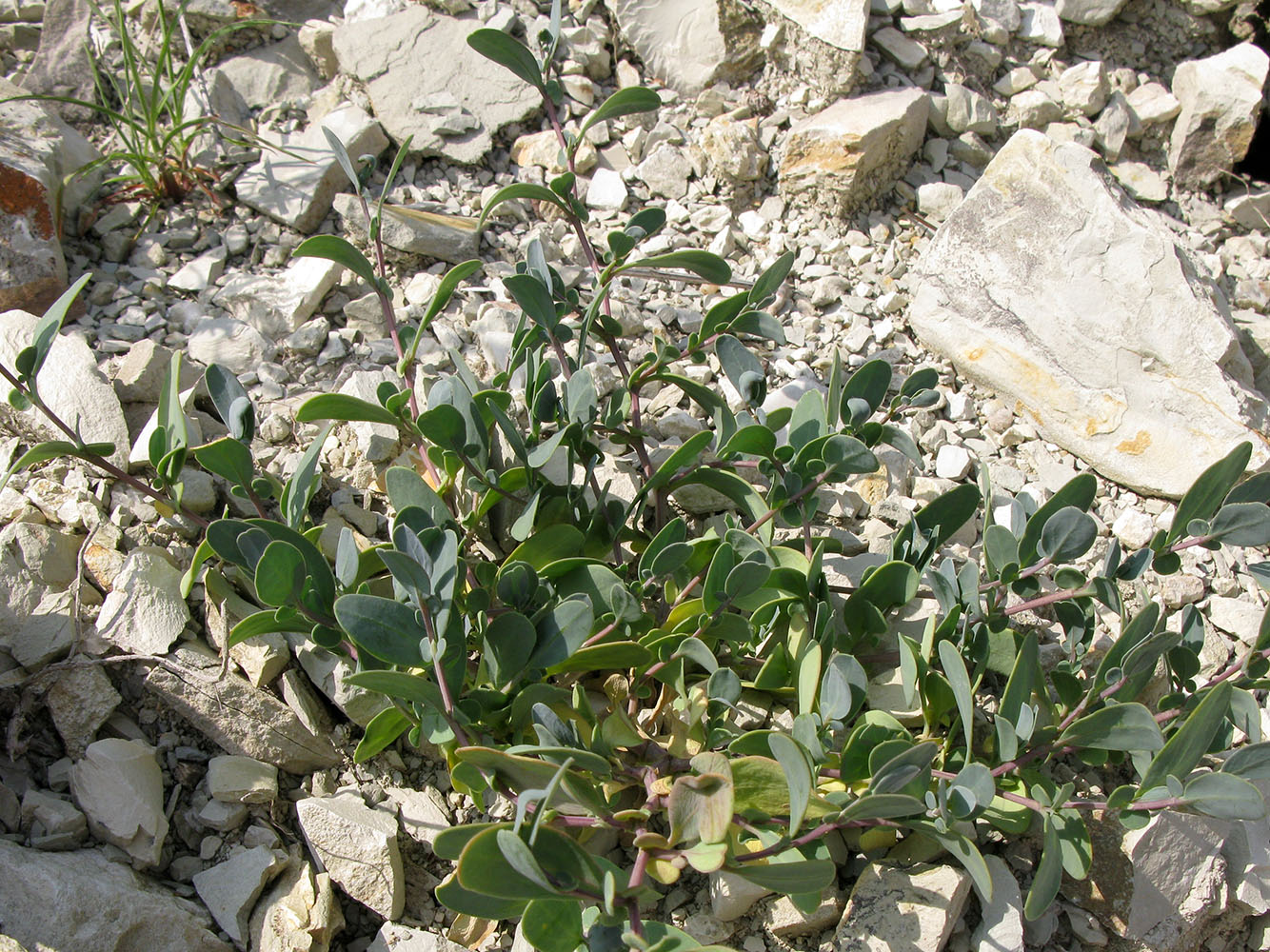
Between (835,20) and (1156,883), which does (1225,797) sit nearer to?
(1156,883)

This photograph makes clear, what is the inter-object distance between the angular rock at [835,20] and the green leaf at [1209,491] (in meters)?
1.99

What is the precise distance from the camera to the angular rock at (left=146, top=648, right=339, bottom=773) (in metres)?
1.96

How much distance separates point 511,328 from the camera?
8.98ft

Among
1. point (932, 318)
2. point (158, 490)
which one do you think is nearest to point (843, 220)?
point (932, 318)

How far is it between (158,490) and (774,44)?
2.42m

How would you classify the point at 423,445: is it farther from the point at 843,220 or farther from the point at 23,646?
the point at 843,220

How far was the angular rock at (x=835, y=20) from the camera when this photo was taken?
3244mm

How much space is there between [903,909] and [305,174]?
260 cm

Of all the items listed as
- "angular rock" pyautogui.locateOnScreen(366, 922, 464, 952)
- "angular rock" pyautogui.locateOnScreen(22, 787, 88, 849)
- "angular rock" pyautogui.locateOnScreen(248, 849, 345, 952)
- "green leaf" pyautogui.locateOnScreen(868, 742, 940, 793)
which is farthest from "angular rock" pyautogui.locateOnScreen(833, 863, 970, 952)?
"angular rock" pyautogui.locateOnScreen(22, 787, 88, 849)

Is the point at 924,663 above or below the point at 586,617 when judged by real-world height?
below

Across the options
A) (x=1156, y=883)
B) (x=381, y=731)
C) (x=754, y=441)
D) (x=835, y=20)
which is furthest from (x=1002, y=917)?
(x=835, y=20)

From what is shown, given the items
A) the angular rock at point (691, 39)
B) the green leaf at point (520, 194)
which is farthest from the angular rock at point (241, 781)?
the angular rock at point (691, 39)

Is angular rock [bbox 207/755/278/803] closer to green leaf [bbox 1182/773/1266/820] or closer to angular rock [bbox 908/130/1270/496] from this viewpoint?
green leaf [bbox 1182/773/1266/820]

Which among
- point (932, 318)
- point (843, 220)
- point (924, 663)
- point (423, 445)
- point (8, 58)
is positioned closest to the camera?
point (924, 663)
